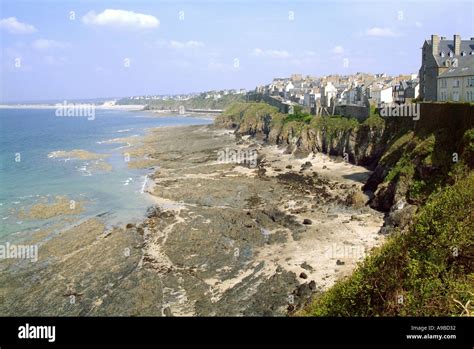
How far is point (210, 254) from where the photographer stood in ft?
82.6

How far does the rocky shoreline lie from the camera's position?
65.6ft

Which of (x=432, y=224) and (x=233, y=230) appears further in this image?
(x=233, y=230)

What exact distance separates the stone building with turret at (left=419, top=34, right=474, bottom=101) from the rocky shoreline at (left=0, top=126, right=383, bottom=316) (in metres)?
12.8

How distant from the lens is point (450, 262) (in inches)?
403

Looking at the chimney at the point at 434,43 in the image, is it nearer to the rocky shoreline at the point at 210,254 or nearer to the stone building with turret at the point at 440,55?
the stone building with turret at the point at 440,55

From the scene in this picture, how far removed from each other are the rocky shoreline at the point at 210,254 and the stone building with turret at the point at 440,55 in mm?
12805

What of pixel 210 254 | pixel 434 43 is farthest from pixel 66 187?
pixel 434 43

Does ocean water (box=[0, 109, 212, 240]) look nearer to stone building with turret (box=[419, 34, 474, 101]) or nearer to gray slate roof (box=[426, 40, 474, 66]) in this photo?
stone building with turret (box=[419, 34, 474, 101])

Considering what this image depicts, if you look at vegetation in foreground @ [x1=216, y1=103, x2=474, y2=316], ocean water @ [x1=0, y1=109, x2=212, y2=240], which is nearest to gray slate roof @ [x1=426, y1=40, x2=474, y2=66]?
ocean water @ [x1=0, y1=109, x2=212, y2=240]

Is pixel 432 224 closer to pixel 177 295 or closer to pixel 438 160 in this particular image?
pixel 177 295

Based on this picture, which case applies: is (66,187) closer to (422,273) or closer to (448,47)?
(422,273)
